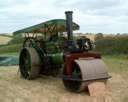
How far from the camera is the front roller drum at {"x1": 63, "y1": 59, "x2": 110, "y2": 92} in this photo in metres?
9.88

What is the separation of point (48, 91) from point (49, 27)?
292cm

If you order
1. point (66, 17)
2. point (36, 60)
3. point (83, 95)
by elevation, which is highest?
point (66, 17)

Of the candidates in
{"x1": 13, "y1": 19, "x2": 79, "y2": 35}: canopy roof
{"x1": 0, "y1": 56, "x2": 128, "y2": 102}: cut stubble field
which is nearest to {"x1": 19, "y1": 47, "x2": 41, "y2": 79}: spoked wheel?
{"x1": 0, "y1": 56, "x2": 128, "y2": 102}: cut stubble field

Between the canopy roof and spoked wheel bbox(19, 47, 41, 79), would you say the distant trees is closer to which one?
the canopy roof

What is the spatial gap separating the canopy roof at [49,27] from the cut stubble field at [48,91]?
5.14ft

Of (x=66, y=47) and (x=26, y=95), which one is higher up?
(x=66, y=47)

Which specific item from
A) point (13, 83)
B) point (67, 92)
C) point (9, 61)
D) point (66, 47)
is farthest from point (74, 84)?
point (9, 61)

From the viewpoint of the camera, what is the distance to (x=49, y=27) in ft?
41.7

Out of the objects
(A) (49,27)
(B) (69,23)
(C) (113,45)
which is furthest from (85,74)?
(C) (113,45)

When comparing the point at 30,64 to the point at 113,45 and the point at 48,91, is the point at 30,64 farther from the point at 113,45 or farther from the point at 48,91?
the point at 113,45

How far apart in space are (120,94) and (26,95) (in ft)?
7.68

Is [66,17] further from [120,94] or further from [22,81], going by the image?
[120,94]

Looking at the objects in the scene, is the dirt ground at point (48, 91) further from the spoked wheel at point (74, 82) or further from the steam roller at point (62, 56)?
the steam roller at point (62, 56)

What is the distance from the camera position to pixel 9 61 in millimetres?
17531
